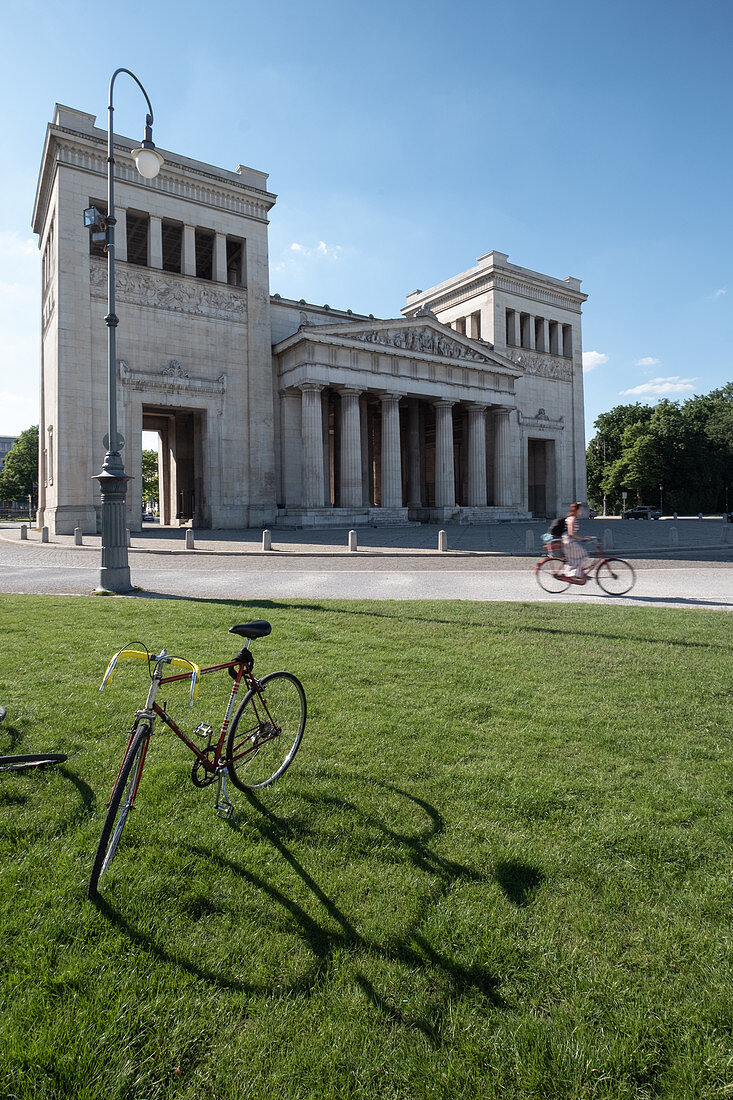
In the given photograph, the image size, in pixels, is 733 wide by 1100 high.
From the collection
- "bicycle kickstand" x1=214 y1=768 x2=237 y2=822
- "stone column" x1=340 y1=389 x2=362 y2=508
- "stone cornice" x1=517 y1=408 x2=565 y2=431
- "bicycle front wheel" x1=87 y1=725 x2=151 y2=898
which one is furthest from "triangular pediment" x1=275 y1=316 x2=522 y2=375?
"bicycle front wheel" x1=87 y1=725 x2=151 y2=898

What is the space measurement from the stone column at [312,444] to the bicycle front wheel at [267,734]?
119 ft

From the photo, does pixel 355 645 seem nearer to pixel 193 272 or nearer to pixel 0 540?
pixel 0 540

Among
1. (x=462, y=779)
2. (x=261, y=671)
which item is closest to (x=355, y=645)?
(x=261, y=671)

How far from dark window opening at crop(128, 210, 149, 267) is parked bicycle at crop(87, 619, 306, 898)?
40262mm

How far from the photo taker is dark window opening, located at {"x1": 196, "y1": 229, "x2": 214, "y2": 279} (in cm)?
4241

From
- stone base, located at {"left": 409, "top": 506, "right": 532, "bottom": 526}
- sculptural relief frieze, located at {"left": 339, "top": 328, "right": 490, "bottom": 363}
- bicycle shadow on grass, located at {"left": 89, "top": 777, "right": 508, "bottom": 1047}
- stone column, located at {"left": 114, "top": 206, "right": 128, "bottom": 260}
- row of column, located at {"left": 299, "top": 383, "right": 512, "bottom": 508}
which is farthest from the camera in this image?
stone base, located at {"left": 409, "top": 506, "right": 532, "bottom": 526}

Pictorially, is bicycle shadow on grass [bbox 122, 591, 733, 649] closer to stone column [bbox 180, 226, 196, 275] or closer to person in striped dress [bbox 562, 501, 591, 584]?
person in striped dress [bbox 562, 501, 591, 584]

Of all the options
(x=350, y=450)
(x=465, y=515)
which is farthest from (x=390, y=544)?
(x=465, y=515)

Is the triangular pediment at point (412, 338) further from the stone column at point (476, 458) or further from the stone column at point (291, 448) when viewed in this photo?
the stone column at point (476, 458)

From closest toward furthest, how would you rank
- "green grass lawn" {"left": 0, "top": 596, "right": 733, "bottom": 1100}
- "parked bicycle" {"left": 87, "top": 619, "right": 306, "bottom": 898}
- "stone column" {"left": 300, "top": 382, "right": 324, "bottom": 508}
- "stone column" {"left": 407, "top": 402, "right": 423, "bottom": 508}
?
"green grass lawn" {"left": 0, "top": 596, "right": 733, "bottom": 1100} < "parked bicycle" {"left": 87, "top": 619, "right": 306, "bottom": 898} < "stone column" {"left": 300, "top": 382, "right": 324, "bottom": 508} < "stone column" {"left": 407, "top": 402, "right": 423, "bottom": 508}

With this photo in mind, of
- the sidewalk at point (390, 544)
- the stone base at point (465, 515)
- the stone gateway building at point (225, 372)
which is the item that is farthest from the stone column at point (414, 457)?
the sidewalk at point (390, 544)

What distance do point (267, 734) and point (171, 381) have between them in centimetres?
3772

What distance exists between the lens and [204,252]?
47.0 meters

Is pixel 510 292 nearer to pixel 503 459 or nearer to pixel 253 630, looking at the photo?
pixel 503 459
